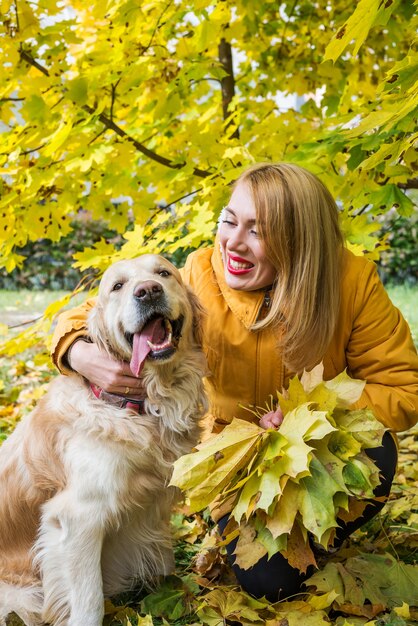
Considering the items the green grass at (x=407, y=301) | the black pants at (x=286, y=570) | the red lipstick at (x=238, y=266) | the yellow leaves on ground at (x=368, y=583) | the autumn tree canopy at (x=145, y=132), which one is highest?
the autumn tree canopy at (x=145, y=132)

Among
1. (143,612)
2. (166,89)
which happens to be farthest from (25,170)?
(143,612)

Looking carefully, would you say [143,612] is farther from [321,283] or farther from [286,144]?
[286,144]

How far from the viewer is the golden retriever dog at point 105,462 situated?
7.50 feet

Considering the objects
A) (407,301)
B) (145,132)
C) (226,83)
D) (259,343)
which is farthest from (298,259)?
(407,301)

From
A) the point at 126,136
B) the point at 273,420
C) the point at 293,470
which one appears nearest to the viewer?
the point at 293,470

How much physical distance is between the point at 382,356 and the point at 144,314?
0.87m

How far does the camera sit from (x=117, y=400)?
7.93ft

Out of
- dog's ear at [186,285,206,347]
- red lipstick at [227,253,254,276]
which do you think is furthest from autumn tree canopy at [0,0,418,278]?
dog's ear at [186,285,206,347]

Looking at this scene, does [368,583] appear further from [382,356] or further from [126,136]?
[126,136]

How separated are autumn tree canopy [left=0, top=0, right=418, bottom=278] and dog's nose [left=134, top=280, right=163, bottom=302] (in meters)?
0.77

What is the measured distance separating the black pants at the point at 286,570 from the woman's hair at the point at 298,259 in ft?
1.33

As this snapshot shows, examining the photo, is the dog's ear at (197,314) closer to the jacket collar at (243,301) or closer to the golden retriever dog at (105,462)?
the golden retriever dog at (105,462)

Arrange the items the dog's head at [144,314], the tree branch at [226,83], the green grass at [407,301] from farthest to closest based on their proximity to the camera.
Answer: the green grass at [407,301] → the tree branch at [226,83] → the dog's head at [144,314]

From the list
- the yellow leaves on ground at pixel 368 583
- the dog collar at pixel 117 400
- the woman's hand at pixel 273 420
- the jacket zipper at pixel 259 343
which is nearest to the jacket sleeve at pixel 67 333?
the dog collar at pixel 117 400
